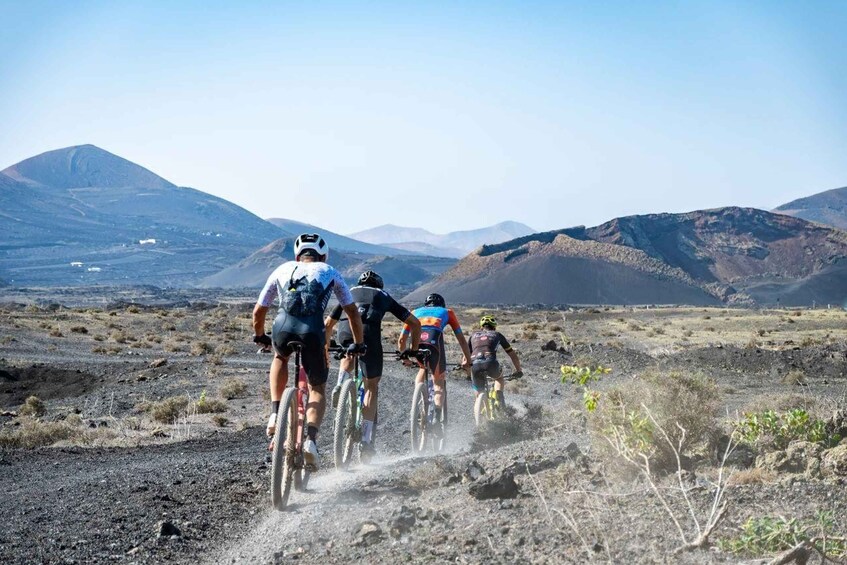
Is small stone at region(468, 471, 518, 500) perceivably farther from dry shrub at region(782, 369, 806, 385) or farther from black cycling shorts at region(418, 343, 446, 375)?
dry shrub at region(782, 369, 806, 385)

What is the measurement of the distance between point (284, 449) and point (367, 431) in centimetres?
237

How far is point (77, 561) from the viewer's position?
5.62 m

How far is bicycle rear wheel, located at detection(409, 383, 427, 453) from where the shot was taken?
10602 mm

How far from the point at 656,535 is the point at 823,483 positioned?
1473 millimetres

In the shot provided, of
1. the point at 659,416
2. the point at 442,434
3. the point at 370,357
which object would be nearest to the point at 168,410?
the point at 442,434

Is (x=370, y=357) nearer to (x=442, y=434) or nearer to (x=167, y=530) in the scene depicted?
(x=442, y=434)

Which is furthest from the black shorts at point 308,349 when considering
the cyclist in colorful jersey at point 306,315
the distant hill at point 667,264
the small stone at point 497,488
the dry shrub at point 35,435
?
the distant hill at point 667,264

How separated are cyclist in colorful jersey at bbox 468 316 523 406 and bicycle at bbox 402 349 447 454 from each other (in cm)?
93

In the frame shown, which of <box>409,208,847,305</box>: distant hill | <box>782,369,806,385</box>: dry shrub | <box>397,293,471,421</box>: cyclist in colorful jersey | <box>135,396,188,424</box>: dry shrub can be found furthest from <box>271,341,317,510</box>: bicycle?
<box>409,208,847,305</box>: distant hill

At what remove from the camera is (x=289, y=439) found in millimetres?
6898

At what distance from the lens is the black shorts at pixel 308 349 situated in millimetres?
6773

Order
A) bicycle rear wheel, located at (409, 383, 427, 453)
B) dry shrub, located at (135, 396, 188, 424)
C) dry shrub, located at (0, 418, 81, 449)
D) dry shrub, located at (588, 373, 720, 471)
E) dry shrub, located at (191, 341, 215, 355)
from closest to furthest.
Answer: dry shrub, located at (588, 373, 720, 471) → bicycle rear wheel, located at (409, 383, 427, 453) → dry shrub, located at (0, 418, 81, 449) → dry shrub, located at (135, 396, 188, 424) → dry shrub, located at (191, 341, 215, 355)

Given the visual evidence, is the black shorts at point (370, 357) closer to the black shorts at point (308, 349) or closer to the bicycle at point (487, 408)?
the black shorts at point (308, 349)

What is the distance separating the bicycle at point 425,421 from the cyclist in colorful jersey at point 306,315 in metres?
3.28
